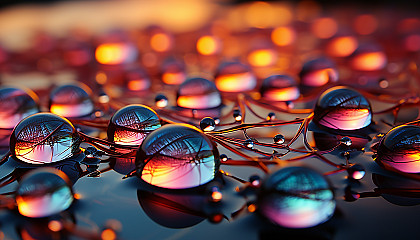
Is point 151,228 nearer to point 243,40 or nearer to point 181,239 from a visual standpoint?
point 181,239

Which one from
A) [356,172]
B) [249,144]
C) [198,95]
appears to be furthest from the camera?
[198,95]

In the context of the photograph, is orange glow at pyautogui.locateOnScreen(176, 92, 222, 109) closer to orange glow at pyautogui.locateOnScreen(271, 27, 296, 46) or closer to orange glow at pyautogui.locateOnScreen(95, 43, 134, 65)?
orange glow at pyautogui.locateOnScreen(95, 43, 134, 65)

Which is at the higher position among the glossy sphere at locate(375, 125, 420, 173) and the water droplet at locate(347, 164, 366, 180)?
the glossy sphere at locate(375, 125, 420, 173)

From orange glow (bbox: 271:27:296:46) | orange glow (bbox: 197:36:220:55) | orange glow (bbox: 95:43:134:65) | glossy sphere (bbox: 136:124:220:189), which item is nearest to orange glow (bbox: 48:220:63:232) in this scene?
glossy sphere (bbox: 136:124:220:189)

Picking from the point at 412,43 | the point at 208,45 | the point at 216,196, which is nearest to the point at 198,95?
the point at 216,196

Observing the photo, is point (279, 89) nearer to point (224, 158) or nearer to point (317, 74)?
→ point (317, 74)

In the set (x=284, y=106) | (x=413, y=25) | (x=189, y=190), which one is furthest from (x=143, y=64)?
(x=413, y=25)

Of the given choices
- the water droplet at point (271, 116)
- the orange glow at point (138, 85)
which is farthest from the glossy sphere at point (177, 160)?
the orange glow at point (138, 85)

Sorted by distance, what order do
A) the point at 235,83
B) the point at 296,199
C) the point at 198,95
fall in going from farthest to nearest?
1. the point at 235,83
2. the point at 198,95
3. the point at 296,199

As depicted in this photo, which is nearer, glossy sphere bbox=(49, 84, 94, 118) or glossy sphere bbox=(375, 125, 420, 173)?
glossy sphere bbox=(375, 125, 420, 173)
